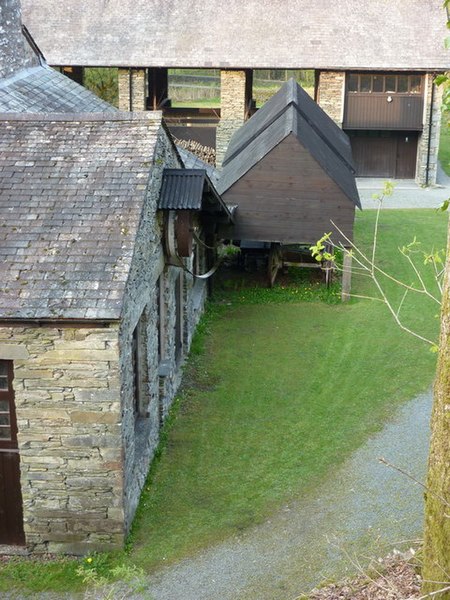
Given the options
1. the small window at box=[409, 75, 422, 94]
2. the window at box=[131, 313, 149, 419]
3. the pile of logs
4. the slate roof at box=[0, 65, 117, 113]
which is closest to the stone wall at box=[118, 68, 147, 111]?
the pile of logs

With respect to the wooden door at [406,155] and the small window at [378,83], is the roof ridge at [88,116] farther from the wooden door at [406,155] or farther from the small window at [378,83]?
the wooden door at [406,155]

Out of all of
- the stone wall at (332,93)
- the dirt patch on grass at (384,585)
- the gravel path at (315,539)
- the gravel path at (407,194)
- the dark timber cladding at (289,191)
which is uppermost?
the stone wall at (332,93)

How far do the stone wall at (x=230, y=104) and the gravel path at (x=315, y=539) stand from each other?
21176 millimetres

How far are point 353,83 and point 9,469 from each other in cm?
2539

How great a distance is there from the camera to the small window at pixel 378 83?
31578mm

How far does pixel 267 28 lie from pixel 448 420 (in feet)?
88.8

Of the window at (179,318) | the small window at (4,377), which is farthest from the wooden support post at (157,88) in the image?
the small window at (4,377)

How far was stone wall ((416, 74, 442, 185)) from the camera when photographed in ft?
102

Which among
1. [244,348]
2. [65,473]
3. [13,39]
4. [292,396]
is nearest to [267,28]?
[13,39]

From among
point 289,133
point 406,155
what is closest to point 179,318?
point 289,133

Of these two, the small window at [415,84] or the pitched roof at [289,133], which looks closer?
the pitched roof at [289,133]

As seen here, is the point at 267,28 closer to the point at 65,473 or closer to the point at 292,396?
the point at 292,396

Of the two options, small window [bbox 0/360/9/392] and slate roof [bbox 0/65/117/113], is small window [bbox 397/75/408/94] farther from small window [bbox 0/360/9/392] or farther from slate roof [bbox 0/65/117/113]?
small window [bbox 0/360/9/392]

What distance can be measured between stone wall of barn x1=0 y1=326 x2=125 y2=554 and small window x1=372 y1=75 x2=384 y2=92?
25.3 meters
